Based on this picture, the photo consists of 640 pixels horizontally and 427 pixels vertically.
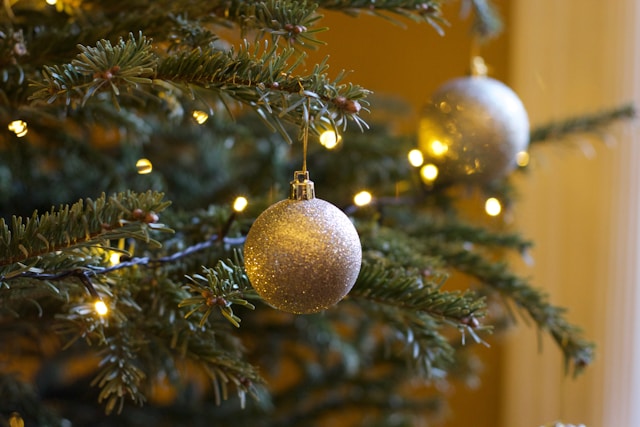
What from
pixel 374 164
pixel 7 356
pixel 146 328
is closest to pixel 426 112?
pixel 374 164

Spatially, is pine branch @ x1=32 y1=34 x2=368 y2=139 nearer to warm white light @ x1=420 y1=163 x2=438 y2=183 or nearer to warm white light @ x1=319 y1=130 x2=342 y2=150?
warm white light @ x1=319 y1=130 x2=342 y2=150

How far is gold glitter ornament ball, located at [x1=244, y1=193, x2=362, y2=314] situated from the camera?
1.33 ft

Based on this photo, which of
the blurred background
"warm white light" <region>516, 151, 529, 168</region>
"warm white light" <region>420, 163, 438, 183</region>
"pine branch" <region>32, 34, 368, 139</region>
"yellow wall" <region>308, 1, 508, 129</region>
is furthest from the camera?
"yellow wall" <region>308, 1, 508, 129</region>

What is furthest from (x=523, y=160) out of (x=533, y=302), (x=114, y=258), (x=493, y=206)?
(x=114, y=258)

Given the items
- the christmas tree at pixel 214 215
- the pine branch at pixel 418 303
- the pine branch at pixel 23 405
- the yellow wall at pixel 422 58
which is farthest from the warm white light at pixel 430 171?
the yellow wall at pixel 422 58

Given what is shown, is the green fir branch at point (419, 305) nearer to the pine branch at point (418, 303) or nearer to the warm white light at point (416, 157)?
the pine branch at point (418, 303)

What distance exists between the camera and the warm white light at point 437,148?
60 cm

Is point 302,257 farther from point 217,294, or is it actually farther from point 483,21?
point 483,21

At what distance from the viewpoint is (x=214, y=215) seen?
521 mm

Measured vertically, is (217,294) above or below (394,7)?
below

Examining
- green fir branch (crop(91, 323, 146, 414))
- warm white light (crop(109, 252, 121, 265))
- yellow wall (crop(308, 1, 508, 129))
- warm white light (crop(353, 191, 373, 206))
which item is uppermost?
yellow wall (crop(308, 1, 508, 129))

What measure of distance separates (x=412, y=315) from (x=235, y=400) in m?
0.44

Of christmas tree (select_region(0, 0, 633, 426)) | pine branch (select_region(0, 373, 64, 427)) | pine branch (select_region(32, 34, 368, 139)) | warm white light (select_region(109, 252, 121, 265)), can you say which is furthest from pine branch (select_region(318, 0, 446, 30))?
pine branch (select_region(0, 373, 64, 427))

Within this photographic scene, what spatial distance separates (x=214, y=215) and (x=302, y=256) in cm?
13
